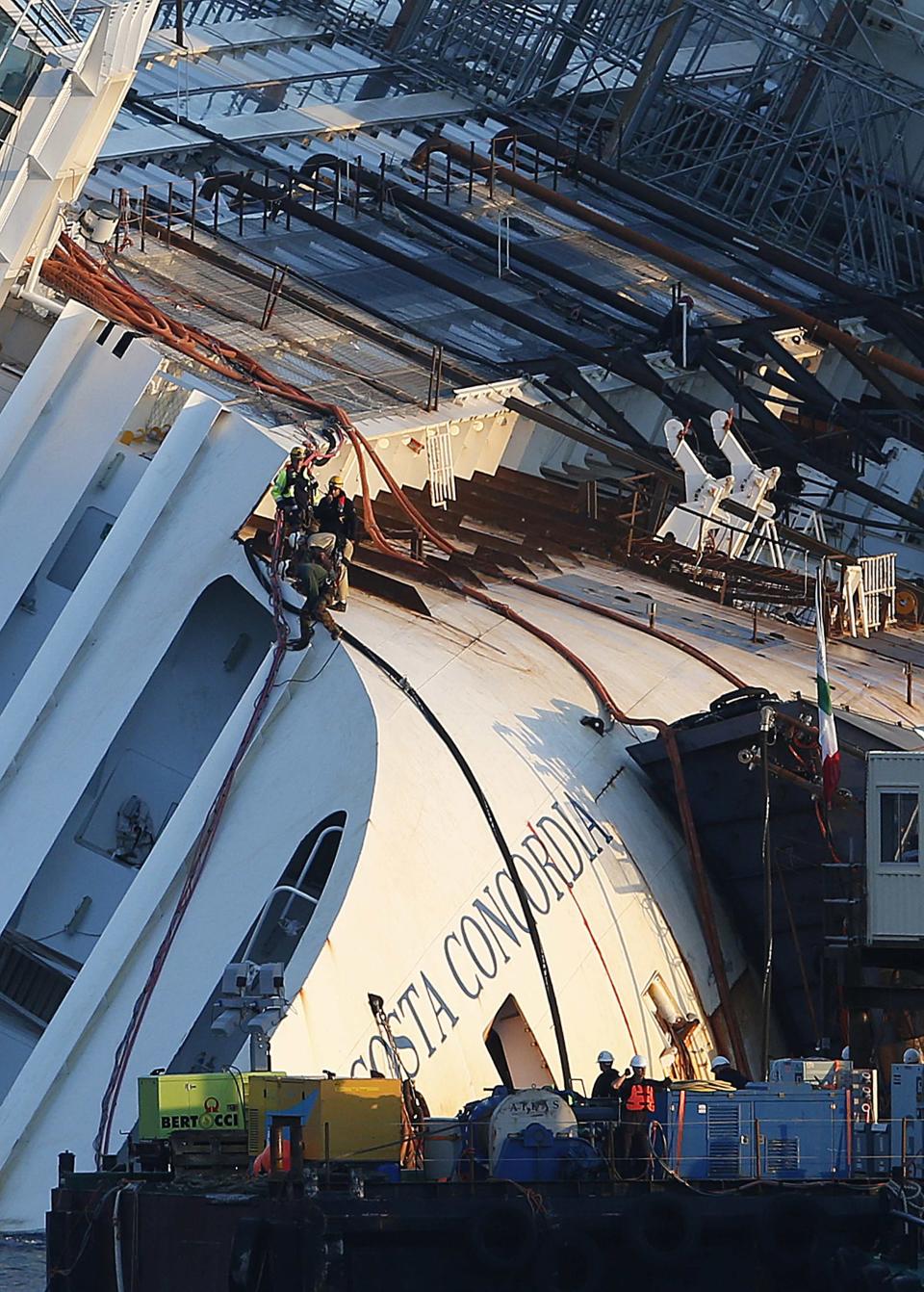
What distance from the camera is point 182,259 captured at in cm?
3747

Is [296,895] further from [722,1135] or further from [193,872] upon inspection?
[722,1135]

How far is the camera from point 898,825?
992 inches

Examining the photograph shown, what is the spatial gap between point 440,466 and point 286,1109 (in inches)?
483

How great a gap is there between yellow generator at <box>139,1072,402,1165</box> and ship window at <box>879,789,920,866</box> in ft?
16.8

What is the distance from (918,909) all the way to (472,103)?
28580mm

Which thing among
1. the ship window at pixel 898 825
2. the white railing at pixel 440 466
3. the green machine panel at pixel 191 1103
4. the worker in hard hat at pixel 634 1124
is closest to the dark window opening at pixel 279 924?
the green machine panel at pixel 191 1103

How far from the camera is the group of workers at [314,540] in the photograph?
2620cm

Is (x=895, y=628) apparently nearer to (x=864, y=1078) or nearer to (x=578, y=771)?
(x=578, y=771)

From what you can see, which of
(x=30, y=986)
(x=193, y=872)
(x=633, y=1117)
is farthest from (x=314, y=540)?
(x=633, y=1117)

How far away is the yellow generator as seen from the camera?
22000 mm

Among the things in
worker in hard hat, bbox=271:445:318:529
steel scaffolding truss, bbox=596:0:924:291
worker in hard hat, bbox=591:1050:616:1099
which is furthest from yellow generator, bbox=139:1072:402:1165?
steel scaffolding truss, bbox=596:0:924:291

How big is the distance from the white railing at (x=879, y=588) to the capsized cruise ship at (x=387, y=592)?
0.06m

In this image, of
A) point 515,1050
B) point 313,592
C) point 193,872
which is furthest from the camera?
point 313,592

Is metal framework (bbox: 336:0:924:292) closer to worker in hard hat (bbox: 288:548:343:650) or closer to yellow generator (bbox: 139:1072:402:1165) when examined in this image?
worker in hard hat (bbox: 288:548:343:650)
